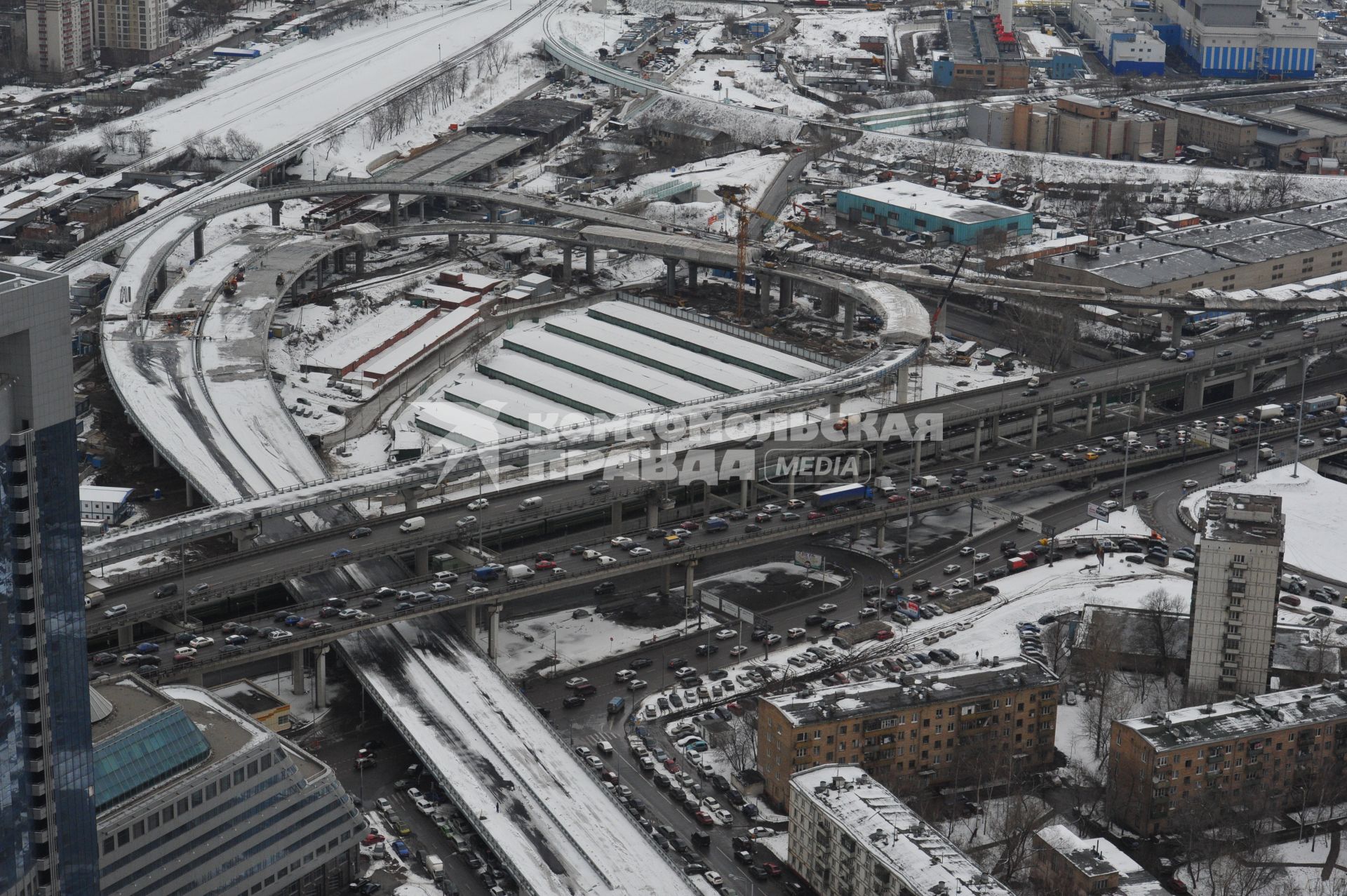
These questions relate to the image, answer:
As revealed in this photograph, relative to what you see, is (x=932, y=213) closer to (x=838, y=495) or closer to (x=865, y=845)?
(x=838, y=495)

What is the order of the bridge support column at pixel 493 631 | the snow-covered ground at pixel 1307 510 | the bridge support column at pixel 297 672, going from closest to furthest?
the bridge support column at pixel 297 672
the bridge support column at pixel 493 631
the snow-covered ground at pixel 1307 510

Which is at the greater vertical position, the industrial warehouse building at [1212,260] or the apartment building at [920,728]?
the industrial warehouse building at [1212,260]

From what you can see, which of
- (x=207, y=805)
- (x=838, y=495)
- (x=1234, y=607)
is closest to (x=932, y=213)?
(x=838, y=495)

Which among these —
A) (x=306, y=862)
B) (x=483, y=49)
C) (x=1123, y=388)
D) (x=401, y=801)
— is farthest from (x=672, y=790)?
(x=483, y=49)

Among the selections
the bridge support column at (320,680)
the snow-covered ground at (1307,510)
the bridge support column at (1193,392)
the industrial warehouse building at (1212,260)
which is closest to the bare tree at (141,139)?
the industrial warehouse building at (1212,260)

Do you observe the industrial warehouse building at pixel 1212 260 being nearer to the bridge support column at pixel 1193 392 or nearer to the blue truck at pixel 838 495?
the bridge support column at pixel 1193 392

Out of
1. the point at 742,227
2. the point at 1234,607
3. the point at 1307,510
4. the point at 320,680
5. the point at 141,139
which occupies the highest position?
the point at 141,139
